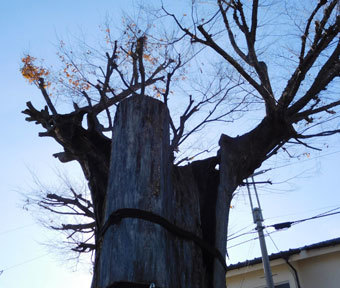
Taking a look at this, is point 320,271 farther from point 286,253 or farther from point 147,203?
point 147,203

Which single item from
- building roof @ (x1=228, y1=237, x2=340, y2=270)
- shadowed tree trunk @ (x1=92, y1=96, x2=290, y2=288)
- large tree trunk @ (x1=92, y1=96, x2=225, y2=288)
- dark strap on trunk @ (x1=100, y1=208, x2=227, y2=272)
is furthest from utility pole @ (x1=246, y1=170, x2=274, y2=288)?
dark strap on trunk @ (x1=100, y1=208, x2=227, y2=272)

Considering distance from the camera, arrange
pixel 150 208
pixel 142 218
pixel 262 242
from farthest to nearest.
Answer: pixel 262 242, pixel 150 208, pixel 142 218

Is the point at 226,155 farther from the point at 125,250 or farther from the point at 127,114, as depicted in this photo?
the point at 125,250

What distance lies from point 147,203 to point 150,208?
0.17 feet

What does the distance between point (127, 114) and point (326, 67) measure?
2.79 m

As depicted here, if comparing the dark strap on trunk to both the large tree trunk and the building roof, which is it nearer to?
the large tree trunk

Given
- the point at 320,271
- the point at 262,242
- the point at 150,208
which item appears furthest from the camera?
the point at 262,242

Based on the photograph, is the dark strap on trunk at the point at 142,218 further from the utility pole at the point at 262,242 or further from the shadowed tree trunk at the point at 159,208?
the utility pole at the point at 262,242

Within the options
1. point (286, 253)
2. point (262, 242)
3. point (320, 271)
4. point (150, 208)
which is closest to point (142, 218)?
point (150, 208)

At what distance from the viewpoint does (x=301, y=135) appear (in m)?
4.96

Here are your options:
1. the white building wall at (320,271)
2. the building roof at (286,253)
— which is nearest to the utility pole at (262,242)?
the building roof at (286,253)

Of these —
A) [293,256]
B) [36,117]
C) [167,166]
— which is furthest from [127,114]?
[293,256]

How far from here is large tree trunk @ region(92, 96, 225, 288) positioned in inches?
101

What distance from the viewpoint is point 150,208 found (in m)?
2.83
